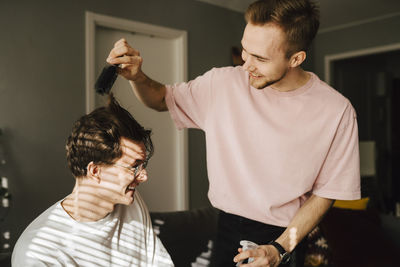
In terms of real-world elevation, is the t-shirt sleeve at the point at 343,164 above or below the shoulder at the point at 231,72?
below

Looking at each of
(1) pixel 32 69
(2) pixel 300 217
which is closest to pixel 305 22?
(2) pixel 300 217

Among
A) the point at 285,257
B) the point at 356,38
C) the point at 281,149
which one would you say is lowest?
the point at 285,257

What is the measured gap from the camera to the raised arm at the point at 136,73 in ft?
3.68

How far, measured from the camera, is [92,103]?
315 centimetres

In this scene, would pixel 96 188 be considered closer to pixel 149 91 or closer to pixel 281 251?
pixel 149 91

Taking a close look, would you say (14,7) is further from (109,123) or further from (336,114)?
(336,114)

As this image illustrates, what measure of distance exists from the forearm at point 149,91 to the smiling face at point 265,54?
360mm

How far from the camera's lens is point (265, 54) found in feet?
3.89

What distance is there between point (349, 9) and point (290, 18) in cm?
356

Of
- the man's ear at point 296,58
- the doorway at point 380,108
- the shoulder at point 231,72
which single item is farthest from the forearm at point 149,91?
the doorway at point 380,108

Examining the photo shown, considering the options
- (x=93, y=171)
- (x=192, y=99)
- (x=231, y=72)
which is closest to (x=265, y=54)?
(x=231, y=72)

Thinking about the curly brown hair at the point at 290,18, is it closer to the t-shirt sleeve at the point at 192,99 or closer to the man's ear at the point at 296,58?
the man's ear at the point at 296,58

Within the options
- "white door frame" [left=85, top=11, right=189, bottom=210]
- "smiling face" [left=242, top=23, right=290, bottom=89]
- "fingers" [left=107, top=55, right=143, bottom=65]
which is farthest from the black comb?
"white door frame" [left=85, top=11, right=189, bottom=210]

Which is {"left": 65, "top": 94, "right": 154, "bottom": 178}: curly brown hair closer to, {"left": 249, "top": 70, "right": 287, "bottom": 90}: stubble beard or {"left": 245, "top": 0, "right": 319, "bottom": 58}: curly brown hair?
{"left": 249, "top": 70, "right": 287, "bottom": 90}: stubble beard
